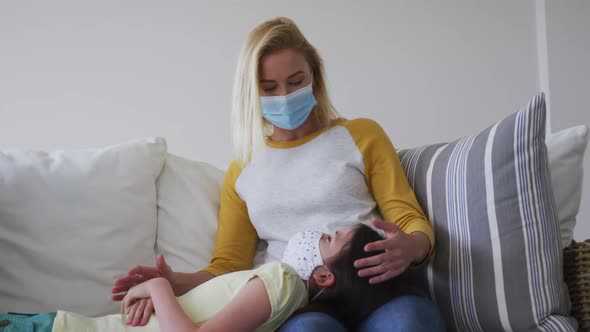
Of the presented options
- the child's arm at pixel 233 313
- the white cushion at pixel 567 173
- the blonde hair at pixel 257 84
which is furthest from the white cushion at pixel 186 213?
the white cushion at pixel 567 173

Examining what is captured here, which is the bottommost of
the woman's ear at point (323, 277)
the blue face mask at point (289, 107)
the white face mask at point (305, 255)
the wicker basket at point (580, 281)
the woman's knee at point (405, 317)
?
the wicker basket at point (580, 281)

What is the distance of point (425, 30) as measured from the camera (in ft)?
7.15

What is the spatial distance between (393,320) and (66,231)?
2.83ft

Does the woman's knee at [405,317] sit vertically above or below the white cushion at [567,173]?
below

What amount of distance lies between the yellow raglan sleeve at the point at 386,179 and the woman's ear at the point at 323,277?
22 centimetres

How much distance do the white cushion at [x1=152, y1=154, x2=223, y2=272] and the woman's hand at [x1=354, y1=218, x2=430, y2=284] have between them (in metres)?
0.57

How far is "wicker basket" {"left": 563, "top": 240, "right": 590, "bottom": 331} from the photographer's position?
1.24 metres

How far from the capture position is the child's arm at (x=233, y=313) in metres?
1.04

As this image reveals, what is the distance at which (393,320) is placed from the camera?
3.57 feet

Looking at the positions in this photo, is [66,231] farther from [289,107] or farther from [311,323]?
[311,323]

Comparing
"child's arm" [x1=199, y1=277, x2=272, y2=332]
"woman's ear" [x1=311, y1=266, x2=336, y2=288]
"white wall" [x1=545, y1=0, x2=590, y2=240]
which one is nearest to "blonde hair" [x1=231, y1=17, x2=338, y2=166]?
"woman's ear" [x1=311, y1=266, x2=336, y2=288]

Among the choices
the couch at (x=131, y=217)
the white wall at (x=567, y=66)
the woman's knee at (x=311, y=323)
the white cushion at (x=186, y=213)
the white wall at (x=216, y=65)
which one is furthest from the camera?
the white wall at (x=567, y=66)

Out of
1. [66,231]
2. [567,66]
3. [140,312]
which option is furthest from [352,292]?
[567,66]

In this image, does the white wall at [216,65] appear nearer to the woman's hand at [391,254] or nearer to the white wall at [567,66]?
the white wall at [567,66]
